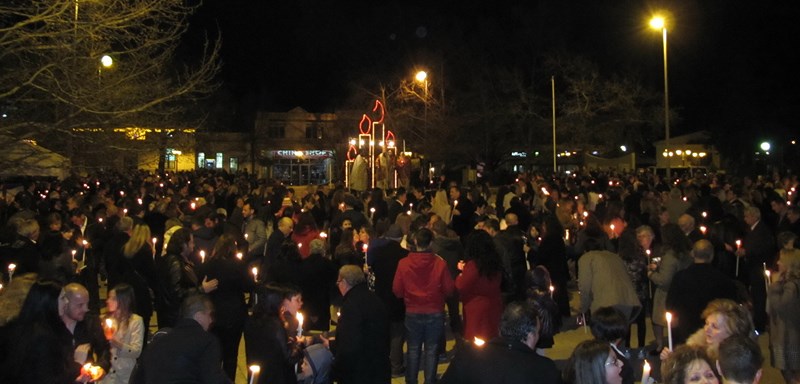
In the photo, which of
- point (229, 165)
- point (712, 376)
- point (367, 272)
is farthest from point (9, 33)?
point (229, 165)

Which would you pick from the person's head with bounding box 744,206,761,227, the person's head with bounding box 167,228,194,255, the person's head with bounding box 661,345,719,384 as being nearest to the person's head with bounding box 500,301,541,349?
the person's head with bounding box 661,345,719,384

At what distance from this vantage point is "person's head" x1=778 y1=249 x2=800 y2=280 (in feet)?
23.0

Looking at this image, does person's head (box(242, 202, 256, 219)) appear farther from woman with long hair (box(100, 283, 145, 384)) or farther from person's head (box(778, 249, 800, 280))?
person's head (box(778, 249, 800, 280))

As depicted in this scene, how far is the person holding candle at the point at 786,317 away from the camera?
6980 millimetres

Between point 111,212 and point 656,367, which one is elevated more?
point 111,212

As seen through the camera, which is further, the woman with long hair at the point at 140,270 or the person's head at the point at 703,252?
the woman with long hair at the point at 140,270

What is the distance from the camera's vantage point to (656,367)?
9.05 metres

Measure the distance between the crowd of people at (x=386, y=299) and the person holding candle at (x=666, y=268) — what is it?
0.02 meters

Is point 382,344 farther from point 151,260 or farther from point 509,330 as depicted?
point 151,260

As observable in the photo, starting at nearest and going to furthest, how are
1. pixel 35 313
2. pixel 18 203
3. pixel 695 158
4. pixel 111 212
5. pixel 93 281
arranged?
pixel 35 313, pixel 93 281, pixel 111 212, pixel 18 203, pixel 695 158

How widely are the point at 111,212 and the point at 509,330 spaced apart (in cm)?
1021

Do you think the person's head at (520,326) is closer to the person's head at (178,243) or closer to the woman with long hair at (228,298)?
the woman with long hair at (228,298)

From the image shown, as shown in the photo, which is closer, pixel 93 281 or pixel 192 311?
pixel 192 311

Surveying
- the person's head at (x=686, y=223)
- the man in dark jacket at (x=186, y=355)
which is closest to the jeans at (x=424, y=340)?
the man in dark jacket at (x=186, y=355)
